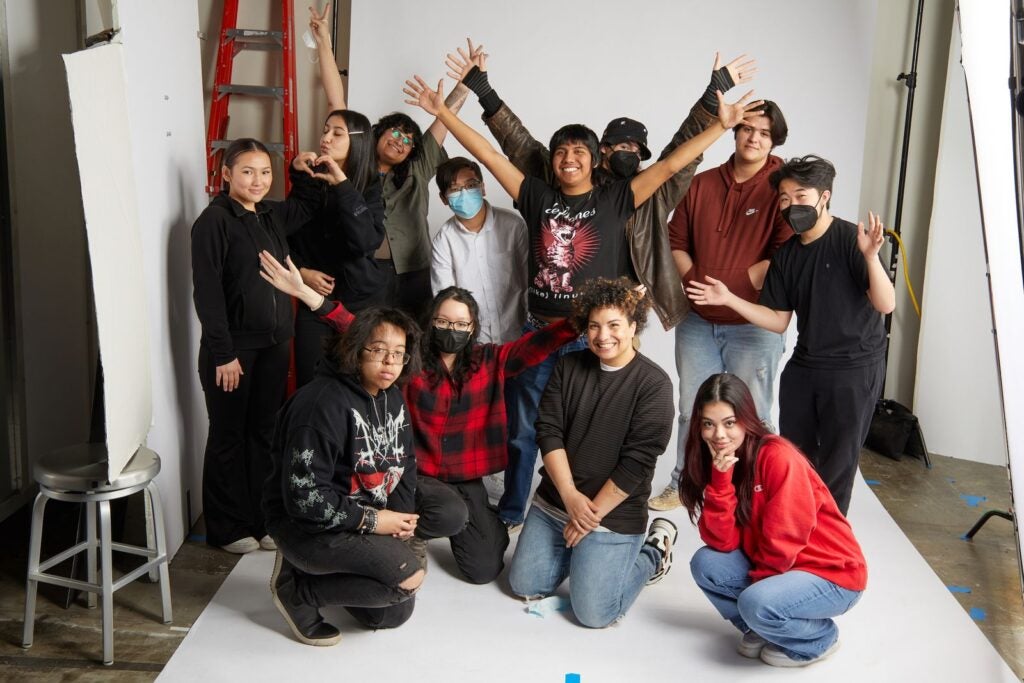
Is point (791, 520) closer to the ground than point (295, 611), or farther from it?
farther from it

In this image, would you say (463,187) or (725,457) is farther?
(463,187)

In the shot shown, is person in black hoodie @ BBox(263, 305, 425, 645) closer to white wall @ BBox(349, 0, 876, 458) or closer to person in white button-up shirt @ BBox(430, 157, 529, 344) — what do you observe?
person in white button-up shirt @ BBox(430, 157, 529, 344)

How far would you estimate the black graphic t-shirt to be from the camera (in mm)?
3217

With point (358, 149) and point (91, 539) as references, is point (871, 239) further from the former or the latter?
point (91, 539)

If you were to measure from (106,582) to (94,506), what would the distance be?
0.21m

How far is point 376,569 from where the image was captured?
2.57 metres

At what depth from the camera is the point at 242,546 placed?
317 cm

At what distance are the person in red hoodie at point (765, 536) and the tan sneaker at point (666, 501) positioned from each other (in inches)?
38.1

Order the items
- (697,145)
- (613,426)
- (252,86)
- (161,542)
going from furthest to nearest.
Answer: (252,86) → (697,145) → (613,426) → (161,542)

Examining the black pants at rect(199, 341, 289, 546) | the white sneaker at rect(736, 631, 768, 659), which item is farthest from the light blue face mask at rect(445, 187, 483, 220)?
the white sneaker at rect(736, 631, 768, 659)

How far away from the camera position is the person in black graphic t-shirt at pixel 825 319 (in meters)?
2.92

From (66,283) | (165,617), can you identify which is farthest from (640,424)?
(66,283)

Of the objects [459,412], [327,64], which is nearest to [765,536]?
[459,412]

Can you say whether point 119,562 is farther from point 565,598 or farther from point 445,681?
point 565,598
